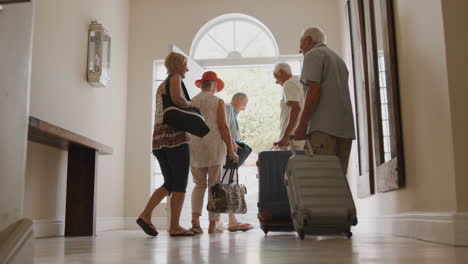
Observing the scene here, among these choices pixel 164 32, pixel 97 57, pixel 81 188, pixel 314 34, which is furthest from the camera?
pixel 164 32

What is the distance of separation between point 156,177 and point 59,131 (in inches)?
117

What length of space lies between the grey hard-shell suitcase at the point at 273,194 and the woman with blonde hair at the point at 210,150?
0.44 metres

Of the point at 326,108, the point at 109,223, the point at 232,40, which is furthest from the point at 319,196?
the point at 232,40

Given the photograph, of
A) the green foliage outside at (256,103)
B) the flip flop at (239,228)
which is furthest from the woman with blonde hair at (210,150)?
the green foliage outside at (256,103)

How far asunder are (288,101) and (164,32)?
322 cm

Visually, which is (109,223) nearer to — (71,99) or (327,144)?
(71,99)

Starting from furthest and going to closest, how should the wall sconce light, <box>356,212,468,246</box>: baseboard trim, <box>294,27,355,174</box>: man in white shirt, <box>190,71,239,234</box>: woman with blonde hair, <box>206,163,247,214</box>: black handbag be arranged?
the wall sconce light, <box>190,71,239,234</box>: woman with blonde hair, <box>206,163,247,214</box>: black handbag, <box>294,27,355,174</box>: man in white shirt, <box>356,212,468,246</box>: baseboard trim

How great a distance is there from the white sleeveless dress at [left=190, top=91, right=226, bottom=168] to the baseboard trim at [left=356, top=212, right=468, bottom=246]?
1302mm

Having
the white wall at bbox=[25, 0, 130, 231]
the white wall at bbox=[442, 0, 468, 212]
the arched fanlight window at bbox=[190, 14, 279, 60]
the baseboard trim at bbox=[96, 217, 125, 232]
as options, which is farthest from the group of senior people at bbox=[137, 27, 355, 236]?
the arched fanlight window at bbox=[190, 14, 279, 60]

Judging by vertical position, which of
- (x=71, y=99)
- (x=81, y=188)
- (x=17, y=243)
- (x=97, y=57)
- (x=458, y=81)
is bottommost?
(x=17, y=243)

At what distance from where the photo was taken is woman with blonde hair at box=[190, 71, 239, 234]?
390 cm

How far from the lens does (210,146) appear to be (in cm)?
394

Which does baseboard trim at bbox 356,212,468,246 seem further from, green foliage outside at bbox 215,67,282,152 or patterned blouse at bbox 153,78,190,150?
green foliage outside at bbox 215,67,282,152

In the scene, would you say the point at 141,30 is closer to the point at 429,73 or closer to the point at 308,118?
the point at 308,118
